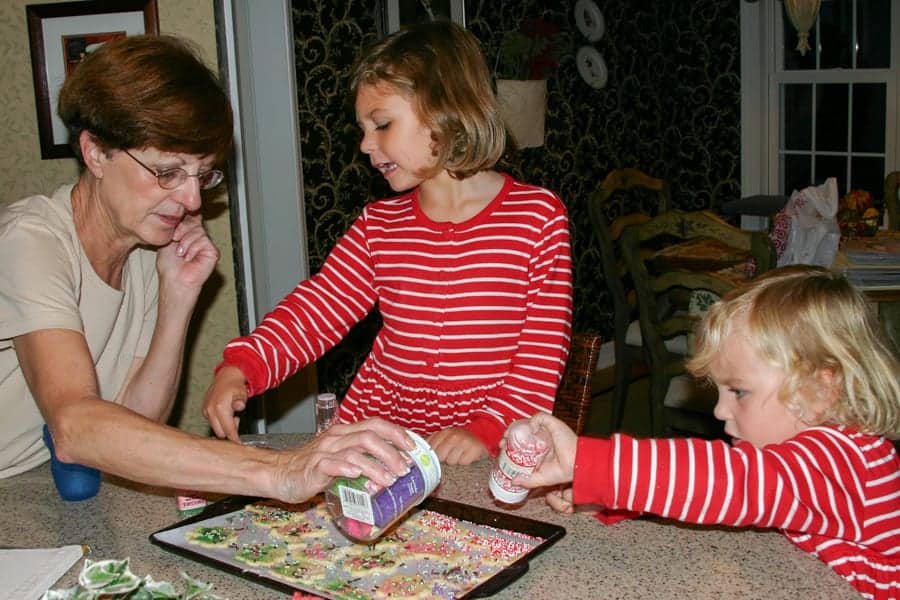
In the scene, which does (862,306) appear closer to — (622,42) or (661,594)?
(661,594)

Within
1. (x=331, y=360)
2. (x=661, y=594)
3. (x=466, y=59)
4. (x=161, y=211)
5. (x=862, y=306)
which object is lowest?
(x=331, y=360)

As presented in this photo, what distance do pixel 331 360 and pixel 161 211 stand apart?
1.96m

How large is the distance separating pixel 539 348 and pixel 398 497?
2.16 feet

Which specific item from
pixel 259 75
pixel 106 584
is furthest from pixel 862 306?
pixel 259 75

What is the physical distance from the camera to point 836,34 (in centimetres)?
502

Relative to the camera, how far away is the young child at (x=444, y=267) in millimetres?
1861

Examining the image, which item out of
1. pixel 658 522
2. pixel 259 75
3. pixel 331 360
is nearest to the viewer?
pixel 658 522

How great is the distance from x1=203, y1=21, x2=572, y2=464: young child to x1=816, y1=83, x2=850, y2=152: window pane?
143 inches

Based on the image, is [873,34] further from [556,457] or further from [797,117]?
[556,457]

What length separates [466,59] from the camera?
1914 millimetres

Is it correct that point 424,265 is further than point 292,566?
Yes

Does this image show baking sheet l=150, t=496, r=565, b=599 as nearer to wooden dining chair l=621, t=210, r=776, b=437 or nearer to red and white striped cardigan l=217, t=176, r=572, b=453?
red and white striped cardigan l=217, t=176, r=572, b=453

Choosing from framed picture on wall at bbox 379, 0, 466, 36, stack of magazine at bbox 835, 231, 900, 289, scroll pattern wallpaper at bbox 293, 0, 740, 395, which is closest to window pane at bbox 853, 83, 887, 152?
scroll pattern wallpaper at bbox 293, 0, 740, 395

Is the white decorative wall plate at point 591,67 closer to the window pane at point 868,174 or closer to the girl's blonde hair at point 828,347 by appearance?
the window pane at point 868,174
